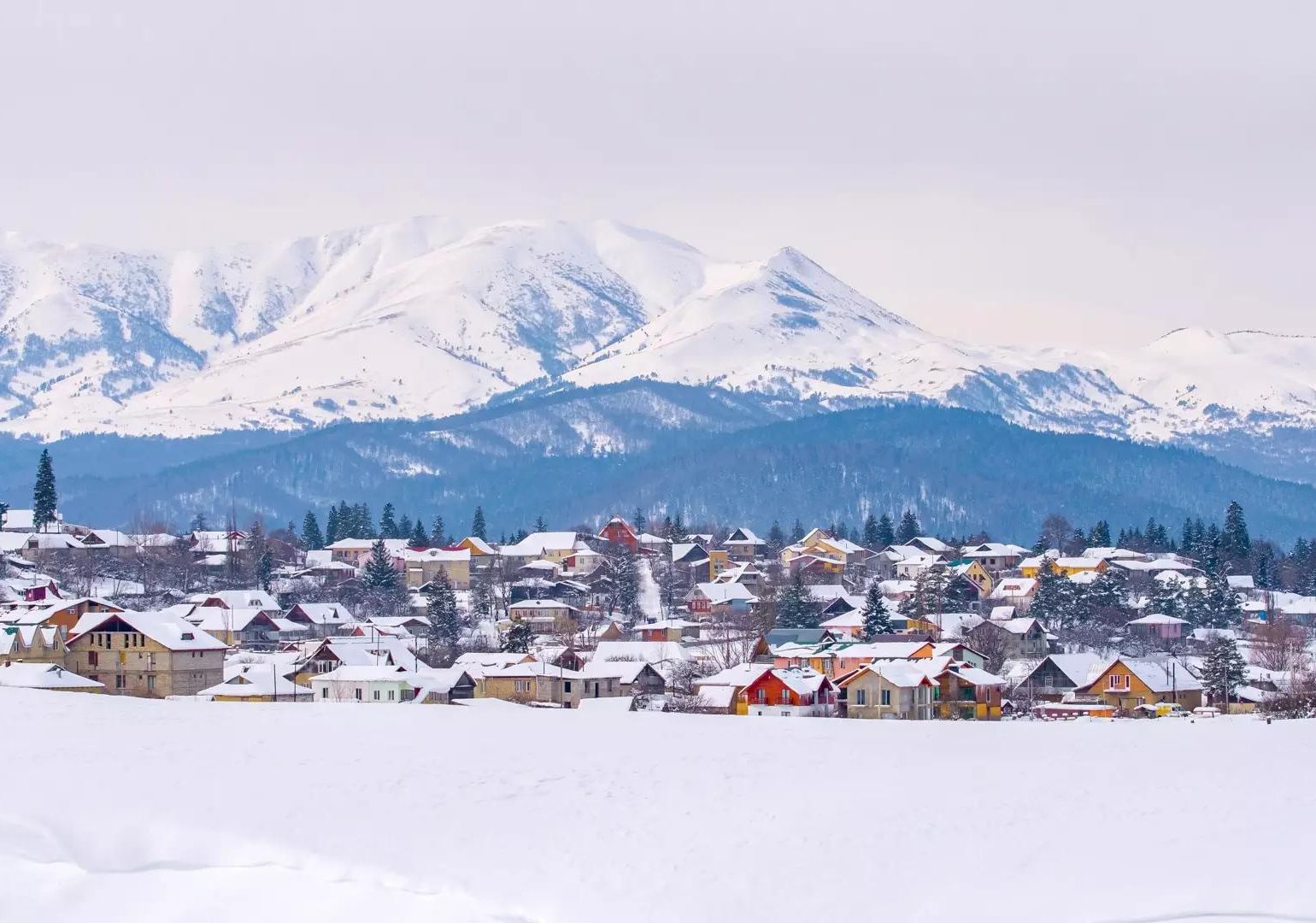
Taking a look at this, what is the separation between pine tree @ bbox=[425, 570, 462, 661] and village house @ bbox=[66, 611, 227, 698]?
1585 centimetres

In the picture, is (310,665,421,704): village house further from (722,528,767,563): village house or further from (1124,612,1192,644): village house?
(722,528,767,563): village house

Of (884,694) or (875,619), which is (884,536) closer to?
(875,619)

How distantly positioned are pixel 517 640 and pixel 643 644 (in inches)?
193

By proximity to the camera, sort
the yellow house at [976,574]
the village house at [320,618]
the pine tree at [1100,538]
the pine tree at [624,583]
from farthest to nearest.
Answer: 1. the pine tree at [1100,538]
2. the yellow house at [976,574]
3. the pine tree at [624,583]
4. the village house at [320,618]

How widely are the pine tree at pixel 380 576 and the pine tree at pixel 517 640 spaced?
84.2ft

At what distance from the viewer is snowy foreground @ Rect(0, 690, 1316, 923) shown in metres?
19.2

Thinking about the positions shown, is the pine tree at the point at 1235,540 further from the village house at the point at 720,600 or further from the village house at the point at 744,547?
the village house at the point at 720,600

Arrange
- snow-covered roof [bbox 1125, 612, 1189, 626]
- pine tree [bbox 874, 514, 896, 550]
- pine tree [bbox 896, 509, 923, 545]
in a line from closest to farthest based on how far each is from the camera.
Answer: snow-covered roof [bbox 1125, 612, 1189, 626], pine tree [bbox 874, 514, 896, 550], pine tree [bbox 896, 509, 923, 545]

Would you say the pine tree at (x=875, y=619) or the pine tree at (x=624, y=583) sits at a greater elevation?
the pine tree at (x=624, y=583)

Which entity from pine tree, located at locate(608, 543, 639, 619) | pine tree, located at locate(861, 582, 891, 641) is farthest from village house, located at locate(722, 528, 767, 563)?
pine tree, located at locate(861, 582, 891, 641)

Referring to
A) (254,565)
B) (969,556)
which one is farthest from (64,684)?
(969,556)

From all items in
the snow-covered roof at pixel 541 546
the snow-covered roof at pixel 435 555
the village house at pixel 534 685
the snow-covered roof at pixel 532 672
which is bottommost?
the village house at pixel 534 685

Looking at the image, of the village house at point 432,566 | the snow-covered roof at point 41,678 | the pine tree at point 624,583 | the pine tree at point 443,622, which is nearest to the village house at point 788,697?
the snow-covered roof at point 41,678

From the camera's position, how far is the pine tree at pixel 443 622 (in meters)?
81.2
